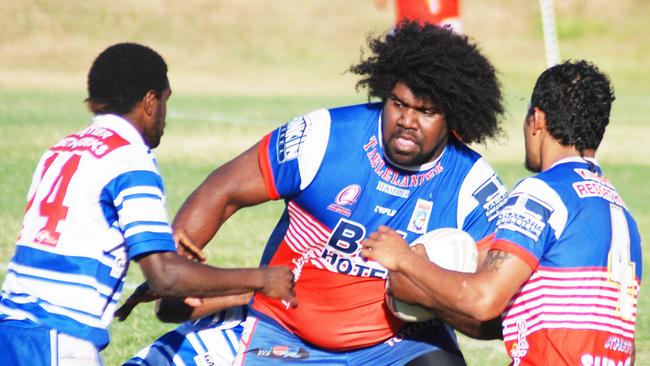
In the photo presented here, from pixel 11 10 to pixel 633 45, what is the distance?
1846 centimetres

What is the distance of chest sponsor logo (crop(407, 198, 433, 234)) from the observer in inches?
242

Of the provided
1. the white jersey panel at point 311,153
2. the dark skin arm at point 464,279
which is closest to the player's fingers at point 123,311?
the white jersey panel at point 311,153

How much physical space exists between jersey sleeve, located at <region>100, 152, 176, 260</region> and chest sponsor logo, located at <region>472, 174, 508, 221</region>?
177cm

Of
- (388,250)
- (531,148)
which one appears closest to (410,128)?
(531,148)

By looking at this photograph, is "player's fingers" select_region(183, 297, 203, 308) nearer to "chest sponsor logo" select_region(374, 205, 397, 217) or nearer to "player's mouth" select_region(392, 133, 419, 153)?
"chest sponsor logo" select_region(374, 205, 397, 217)

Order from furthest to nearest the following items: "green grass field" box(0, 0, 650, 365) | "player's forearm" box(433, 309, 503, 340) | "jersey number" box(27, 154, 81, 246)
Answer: "green grass field" box(0, 0, 650, 365), "player's forearm" box(433, 309, 503, 340), "jersey number" box(27, 154, 81, 246)

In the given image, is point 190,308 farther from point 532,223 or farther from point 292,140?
point 532,223

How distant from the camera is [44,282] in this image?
505cm

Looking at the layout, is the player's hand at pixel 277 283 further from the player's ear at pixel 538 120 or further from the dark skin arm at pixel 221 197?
the player's ear at pixel 538 120

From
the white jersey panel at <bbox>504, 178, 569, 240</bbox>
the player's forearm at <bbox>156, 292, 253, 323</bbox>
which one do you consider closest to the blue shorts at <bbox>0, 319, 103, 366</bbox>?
the player's forearm at <bbox>156, 292, 253, 323</bbox>

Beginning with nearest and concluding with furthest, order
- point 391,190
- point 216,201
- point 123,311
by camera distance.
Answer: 1. point 123,311
2. point 391,190
3. point 216,201

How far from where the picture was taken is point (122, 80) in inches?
209

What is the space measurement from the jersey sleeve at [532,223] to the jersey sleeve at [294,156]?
1.32 metres

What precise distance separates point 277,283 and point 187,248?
73 centimetres
